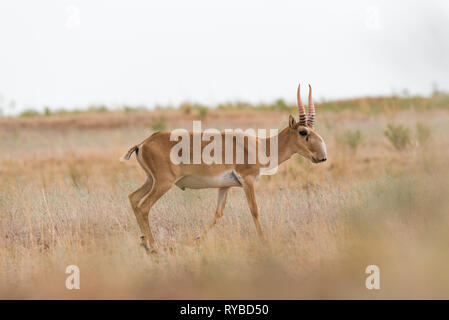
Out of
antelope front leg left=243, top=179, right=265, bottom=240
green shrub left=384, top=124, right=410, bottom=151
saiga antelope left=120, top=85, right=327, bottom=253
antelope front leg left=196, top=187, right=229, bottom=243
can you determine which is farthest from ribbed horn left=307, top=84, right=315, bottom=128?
green shrub left=384, top=124, right=410, bottom=151

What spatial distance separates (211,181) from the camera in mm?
9281

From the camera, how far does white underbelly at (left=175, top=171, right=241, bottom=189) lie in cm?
929

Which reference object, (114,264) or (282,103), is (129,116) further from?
(114,264)

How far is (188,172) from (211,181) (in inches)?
13.9

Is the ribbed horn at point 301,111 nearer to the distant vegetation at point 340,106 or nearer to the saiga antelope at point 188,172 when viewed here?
the saiga antelope at point 188,172

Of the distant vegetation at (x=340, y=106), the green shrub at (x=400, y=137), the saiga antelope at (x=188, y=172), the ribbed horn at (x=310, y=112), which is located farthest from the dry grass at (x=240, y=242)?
the distant vegetation at (x=340, y=106)

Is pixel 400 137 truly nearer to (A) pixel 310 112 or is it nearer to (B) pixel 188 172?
(A) pixel 310 112

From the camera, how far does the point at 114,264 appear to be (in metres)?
7.80

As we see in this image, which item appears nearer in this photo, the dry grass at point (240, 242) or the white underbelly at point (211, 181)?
the dry grass at point (240, 242)

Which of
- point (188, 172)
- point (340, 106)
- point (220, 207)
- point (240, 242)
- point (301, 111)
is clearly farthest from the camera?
point (340, 106)

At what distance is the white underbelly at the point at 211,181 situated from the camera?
929cm

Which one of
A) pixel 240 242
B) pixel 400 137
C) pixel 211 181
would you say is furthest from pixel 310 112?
pixel 400 137

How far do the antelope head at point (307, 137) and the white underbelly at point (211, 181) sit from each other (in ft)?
3.67
